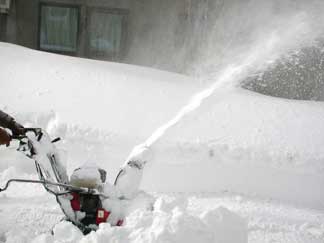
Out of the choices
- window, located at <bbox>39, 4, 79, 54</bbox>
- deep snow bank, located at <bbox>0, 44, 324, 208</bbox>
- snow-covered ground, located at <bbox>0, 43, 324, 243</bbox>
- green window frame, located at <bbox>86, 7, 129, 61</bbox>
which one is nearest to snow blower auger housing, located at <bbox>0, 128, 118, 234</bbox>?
snow-covered ground, located at <bbox>0, 43, 324, 243</bbox>

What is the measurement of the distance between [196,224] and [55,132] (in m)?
1.97

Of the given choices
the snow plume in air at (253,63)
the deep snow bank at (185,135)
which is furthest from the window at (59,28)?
the deep snow bank at (185,135)

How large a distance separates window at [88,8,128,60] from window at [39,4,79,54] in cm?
33

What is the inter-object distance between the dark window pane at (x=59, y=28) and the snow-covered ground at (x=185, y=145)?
159 inches

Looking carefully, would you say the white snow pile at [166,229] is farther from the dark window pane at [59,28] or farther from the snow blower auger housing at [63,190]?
the dark window pane at [59,28]

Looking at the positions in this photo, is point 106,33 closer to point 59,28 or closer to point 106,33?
point 106,33

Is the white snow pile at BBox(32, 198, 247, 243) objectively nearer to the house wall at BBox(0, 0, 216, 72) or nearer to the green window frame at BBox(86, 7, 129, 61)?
the house wall at BBox(0, 0, 216, 72)

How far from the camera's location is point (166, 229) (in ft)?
7.09

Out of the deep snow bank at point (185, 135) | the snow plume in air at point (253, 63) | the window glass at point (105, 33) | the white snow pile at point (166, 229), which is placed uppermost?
the window glass at point (105, 33)

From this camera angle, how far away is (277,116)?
160 inches

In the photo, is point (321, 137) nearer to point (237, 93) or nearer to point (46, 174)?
point (237, 93)

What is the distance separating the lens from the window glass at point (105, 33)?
8227 mm

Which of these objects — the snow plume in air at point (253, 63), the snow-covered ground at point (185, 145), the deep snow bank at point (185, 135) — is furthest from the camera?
the snow plume in air at point (253, 63)

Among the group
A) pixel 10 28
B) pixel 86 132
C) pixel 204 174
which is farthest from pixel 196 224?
pixel 10 28
